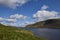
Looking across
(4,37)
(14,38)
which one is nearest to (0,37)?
(4,37)

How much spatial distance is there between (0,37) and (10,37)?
2.82m

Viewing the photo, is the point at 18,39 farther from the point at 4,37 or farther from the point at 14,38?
the point at 4,37

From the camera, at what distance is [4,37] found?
105 ft

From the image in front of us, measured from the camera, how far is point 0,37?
31688 millimetres

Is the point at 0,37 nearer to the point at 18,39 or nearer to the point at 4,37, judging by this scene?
the point at 4,37

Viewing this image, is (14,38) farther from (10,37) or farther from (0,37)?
(0,37)

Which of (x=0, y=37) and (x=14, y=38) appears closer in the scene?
(x=0, y=37)

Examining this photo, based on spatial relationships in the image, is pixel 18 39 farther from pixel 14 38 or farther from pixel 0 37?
pixel 0 37

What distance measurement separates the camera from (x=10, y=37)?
110 feet

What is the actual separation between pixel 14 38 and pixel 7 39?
92.1 inches

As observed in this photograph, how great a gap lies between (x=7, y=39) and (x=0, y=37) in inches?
66.7

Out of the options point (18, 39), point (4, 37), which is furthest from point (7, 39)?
point (18, 39)

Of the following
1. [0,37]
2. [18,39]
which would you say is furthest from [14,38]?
[0,37]

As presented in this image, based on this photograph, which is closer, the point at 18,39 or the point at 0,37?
the point at 0,37
